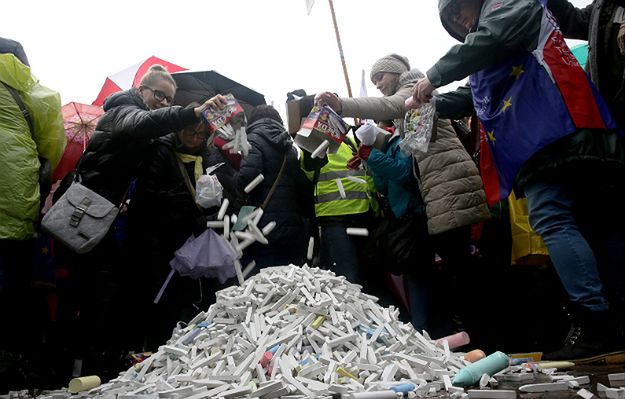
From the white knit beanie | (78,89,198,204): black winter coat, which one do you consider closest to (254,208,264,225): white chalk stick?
(78,89,198,204): black winter coat

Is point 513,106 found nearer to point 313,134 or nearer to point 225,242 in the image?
point 313,134

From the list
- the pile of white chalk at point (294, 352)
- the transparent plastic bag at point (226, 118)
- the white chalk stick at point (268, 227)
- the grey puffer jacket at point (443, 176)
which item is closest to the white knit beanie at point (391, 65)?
the grey puffer jacket at point (443, 176)

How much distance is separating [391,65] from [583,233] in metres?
2.09

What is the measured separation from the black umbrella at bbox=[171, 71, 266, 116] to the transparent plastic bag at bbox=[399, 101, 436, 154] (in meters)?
2.37

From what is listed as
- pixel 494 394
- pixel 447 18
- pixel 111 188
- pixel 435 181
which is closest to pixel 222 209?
pixel 111 188

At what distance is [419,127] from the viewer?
11.8 ft

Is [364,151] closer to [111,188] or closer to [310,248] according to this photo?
[310,248]

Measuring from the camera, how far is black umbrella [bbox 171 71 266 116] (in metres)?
5.61

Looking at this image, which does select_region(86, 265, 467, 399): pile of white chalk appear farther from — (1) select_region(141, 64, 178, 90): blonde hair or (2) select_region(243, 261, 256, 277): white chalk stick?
(1) select_region(141, 64, 178, 90): blonde hair

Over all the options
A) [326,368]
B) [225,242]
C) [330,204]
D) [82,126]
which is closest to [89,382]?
[326,368]

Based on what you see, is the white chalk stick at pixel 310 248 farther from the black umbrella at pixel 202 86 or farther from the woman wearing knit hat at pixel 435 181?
the black umbrella at pixel 202 86

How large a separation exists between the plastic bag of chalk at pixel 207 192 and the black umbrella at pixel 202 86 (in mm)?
1471

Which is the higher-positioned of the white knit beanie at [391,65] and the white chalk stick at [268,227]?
the white knit beanie at [391,65]

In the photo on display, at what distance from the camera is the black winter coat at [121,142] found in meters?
3.92
